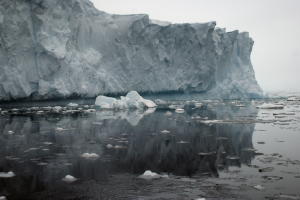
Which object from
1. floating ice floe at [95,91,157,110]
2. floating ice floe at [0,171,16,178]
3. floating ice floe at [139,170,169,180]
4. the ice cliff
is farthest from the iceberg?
floating ice floe at [95,91,157,110]

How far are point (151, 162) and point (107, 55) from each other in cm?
2015

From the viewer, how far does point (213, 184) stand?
5.31 metres

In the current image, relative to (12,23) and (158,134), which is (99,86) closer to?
(12,23)

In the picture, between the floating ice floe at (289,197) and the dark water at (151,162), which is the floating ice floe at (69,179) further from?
the floating ice floe at (289,197)

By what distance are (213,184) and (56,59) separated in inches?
707

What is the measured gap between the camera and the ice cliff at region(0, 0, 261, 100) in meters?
20.6

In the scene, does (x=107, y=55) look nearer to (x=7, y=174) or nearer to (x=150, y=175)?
(x=7, y=174)

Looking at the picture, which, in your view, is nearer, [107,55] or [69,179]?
[69,179]

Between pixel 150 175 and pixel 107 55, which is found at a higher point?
pixel 107 55

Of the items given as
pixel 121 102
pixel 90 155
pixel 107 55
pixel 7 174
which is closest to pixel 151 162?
pixel 90 155

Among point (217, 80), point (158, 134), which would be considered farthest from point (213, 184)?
point (217, 80)

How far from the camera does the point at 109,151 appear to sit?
25.9 feet

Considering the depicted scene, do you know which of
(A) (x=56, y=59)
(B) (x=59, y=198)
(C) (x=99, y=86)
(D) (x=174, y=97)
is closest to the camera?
(B) (x=59, y=198)

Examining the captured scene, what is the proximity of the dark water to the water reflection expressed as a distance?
14 mm
